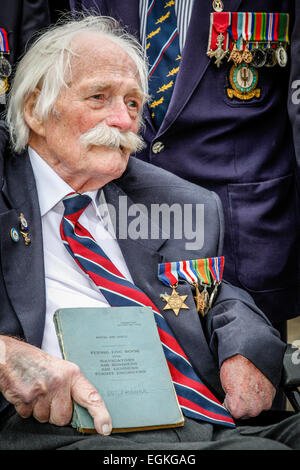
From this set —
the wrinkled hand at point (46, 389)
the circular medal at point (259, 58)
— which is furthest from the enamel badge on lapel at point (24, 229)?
the circular medal at point (259, 58)

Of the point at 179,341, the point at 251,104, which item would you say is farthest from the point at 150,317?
the point at 251,104

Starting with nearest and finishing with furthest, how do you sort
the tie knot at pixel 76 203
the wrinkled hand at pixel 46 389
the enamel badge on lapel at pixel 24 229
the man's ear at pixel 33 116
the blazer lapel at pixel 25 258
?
the wrinkled hand at pixel 46 389, the blazer lapel at pixel 25 258, the enamel badge on lapel at pixel 24 229, the tie knot at pixel 76 203, the man's ear at pixel 33 116

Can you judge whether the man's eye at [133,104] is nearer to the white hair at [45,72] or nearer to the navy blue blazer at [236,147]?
the white hair at [45,72]

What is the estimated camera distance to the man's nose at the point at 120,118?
2.16 metres

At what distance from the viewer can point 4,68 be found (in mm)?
2643

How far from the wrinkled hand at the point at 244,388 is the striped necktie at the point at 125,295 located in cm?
4

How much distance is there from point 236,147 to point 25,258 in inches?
42.4

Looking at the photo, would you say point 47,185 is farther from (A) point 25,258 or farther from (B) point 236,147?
(B) point 236,147

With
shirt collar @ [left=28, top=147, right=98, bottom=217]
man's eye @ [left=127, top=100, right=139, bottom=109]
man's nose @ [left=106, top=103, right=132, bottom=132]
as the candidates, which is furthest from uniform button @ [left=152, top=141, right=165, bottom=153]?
shirt collar @ [left=28, top=147, right=98, bottom=217]

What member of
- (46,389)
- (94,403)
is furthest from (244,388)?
(46,389)

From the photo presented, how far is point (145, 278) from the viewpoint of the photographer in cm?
220

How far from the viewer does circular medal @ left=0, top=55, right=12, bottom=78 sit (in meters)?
2.64

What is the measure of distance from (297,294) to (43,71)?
135cm

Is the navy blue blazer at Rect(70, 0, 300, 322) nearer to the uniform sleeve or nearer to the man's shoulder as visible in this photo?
the man's shoulder
